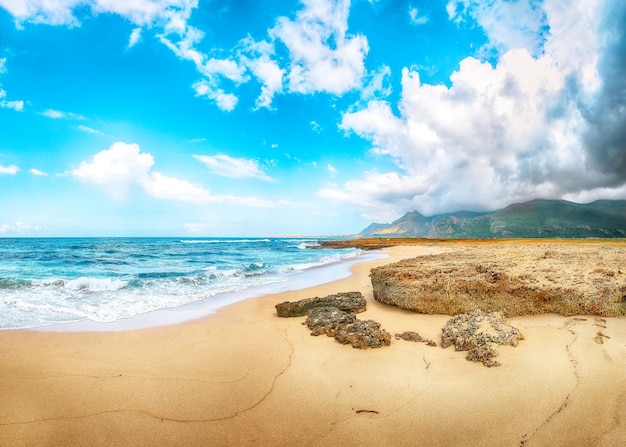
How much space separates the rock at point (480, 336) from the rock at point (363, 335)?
1.10 metres

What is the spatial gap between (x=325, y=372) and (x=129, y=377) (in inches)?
125

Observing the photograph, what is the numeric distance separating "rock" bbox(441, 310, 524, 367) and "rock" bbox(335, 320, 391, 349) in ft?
3.62

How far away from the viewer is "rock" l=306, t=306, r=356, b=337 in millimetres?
6422

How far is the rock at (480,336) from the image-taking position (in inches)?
185

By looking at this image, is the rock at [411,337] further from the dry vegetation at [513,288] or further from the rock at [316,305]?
the rock at [316,305]

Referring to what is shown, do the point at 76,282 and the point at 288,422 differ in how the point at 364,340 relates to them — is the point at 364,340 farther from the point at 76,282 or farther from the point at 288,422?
the point at 76,282

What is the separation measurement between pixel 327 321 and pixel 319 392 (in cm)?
271

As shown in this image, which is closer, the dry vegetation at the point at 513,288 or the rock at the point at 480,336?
the rock at the point at 480,336

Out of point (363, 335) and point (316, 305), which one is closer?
point (363, 335)

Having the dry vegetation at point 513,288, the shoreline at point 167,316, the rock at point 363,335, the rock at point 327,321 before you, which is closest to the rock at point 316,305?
the rock at point 327,321

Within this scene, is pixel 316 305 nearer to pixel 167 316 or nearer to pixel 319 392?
pixel 319 392

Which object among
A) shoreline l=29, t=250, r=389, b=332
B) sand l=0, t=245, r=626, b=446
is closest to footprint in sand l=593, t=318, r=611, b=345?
sand l=0, t=245, r=626, b=446

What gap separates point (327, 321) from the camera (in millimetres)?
6785

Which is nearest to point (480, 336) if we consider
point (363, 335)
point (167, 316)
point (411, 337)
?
point (411, 337)
